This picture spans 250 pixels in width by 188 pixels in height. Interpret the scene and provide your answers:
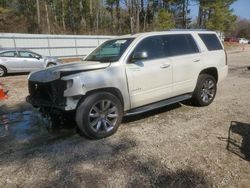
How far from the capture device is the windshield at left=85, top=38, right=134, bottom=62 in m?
5.47

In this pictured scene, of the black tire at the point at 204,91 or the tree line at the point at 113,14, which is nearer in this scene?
the black tire at the point at 204,91

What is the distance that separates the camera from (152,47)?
582 centimetres

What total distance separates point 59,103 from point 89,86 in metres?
0.58

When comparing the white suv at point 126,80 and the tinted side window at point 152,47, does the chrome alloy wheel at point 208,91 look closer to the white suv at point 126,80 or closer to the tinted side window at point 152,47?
the white suv at point 126,80

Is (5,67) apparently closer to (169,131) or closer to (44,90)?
(44,90)

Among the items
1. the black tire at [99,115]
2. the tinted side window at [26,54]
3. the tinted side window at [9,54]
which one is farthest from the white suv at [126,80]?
the tinted side window at [26,54]

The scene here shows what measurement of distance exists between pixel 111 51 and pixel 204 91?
2.67 metres

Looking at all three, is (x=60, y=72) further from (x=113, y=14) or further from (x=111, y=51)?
(x=113, y=14)

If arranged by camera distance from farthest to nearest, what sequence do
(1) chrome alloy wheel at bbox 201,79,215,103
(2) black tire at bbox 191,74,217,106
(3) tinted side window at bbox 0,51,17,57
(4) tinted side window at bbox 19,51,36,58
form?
(4) tinted side window at bbox 19,51,36,58 < (3) tinted side window at bbox 0,51,17,57 < (1) chrome alloy wheel at bbox 201,79,215,103 < (2) black tire at bbox 191,74,217,106

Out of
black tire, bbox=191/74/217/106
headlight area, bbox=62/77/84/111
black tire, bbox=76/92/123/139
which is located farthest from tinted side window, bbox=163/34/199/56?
headlight area, bbox=62/77/84/111

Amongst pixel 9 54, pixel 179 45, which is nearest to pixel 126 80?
pixel 179 45

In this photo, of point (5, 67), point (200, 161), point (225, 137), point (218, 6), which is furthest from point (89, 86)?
point (218, 6)

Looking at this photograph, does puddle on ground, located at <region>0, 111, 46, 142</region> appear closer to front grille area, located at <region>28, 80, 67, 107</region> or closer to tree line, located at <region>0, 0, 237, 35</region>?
front grille area, located at <region>28, 80, 67, 107</region>

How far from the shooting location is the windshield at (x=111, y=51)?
5469 millimetres
